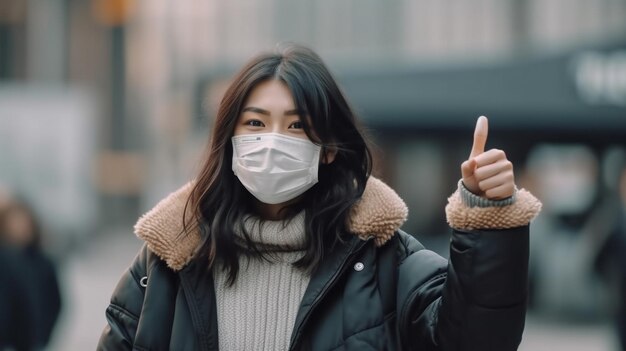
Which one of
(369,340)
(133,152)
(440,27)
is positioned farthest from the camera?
(133,152)

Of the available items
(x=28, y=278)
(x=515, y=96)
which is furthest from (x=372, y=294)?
(x=515, y=96)

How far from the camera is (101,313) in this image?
49.9 ft

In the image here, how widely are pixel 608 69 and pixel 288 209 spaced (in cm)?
1124

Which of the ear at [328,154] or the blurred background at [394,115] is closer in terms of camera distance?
the ear at [328,154]

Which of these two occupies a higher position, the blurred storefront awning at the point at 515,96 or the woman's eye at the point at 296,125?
the woman's eye at the point at 296,125

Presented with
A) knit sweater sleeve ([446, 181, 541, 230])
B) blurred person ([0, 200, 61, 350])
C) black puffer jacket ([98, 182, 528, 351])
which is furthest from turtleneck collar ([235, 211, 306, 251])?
blurred person ([0, 200, 61, 350])

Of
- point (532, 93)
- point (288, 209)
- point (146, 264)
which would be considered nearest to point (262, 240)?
point (288, 209)

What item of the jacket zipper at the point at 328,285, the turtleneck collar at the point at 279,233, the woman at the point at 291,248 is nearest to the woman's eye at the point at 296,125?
the woman at the point at 291,248

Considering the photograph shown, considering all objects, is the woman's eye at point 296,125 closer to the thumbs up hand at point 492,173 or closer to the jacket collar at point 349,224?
the jacket collar at point 349,224

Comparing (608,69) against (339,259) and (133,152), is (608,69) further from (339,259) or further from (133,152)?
(133,152)

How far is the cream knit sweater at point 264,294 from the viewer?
8.79 ft

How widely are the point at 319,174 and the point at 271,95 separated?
26 cm

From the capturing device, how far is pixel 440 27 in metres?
18.2

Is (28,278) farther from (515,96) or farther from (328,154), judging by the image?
(515,96)
